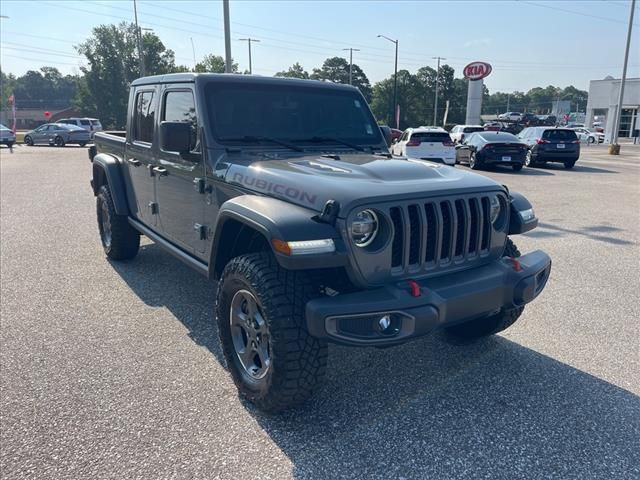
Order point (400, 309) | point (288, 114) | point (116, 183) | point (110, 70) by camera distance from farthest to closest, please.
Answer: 1. point (110, 70)
2. point (116, 183)
3. point (288, 114)
4. point (400, 309)

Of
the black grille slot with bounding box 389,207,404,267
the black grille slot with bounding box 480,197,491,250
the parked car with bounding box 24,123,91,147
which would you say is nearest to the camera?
the black grille slot with bounding box 389,207,404,267

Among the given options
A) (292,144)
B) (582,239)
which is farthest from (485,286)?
(582,239)

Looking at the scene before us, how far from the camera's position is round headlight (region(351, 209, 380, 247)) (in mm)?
2775

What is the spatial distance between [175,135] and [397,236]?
5.78ft

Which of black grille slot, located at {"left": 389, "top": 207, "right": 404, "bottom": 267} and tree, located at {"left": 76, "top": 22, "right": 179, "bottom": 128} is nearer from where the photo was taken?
black grille slot, located at {"left": 389, "top": 207, "right": 404, "bottom": 267}

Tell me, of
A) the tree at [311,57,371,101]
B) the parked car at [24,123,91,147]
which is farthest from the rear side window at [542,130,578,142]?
the tree at [311,57,371,101]

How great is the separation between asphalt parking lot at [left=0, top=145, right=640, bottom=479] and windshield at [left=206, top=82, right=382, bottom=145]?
1.68 m

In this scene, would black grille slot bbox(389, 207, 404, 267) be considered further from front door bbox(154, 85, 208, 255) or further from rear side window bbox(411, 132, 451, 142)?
rear side window bbox(411, 132, 451, 142)

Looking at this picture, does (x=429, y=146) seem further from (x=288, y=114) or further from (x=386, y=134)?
(x=288, y=114)

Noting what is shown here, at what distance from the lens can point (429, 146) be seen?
1641cm

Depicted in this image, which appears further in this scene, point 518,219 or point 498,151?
point 498,151

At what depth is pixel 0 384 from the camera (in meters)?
3.41

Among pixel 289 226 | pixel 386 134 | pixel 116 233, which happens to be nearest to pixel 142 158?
pixel 116 233

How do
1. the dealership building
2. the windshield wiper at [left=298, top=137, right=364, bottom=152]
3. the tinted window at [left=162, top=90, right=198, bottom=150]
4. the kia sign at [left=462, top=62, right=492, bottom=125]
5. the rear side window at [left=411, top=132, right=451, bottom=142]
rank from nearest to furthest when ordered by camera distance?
the tinted window at [left=162, top=90, right=198, bottom=150], the windshield wiper at [left=298, top=137, right=364, bottom=152], the rear side window at [left=411, top=132, right=451, bottom=142], the kia sign at [left=462, top=62, right=492, bottom=125], the dealership building
